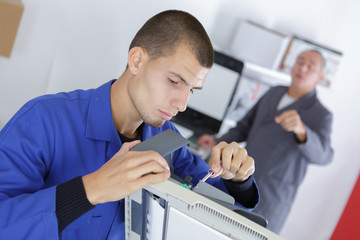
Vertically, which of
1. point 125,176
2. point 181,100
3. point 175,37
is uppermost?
point 175,37

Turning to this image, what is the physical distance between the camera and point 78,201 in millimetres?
795

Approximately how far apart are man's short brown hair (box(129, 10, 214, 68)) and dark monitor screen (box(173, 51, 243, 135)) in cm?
140

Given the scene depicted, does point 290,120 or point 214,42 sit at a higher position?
point 214,42

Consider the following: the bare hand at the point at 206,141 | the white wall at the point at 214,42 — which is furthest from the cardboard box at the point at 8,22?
the bare hand at the point at 206,141

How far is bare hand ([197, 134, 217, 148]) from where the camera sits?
2.56m

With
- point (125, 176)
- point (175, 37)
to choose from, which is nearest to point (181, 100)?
point (175, 37)

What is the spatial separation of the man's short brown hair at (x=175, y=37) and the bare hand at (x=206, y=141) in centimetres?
134

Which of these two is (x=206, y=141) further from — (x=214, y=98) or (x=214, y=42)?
(x=214, y=42)

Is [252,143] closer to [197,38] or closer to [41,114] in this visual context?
[197,38]

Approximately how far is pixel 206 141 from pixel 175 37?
1.44 m

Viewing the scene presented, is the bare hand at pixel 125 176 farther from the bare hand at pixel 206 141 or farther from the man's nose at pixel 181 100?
the bare hand at pixel 206 141

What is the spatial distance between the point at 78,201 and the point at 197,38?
2.14 ft

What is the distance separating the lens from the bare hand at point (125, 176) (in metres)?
0.77

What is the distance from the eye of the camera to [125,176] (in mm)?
769
